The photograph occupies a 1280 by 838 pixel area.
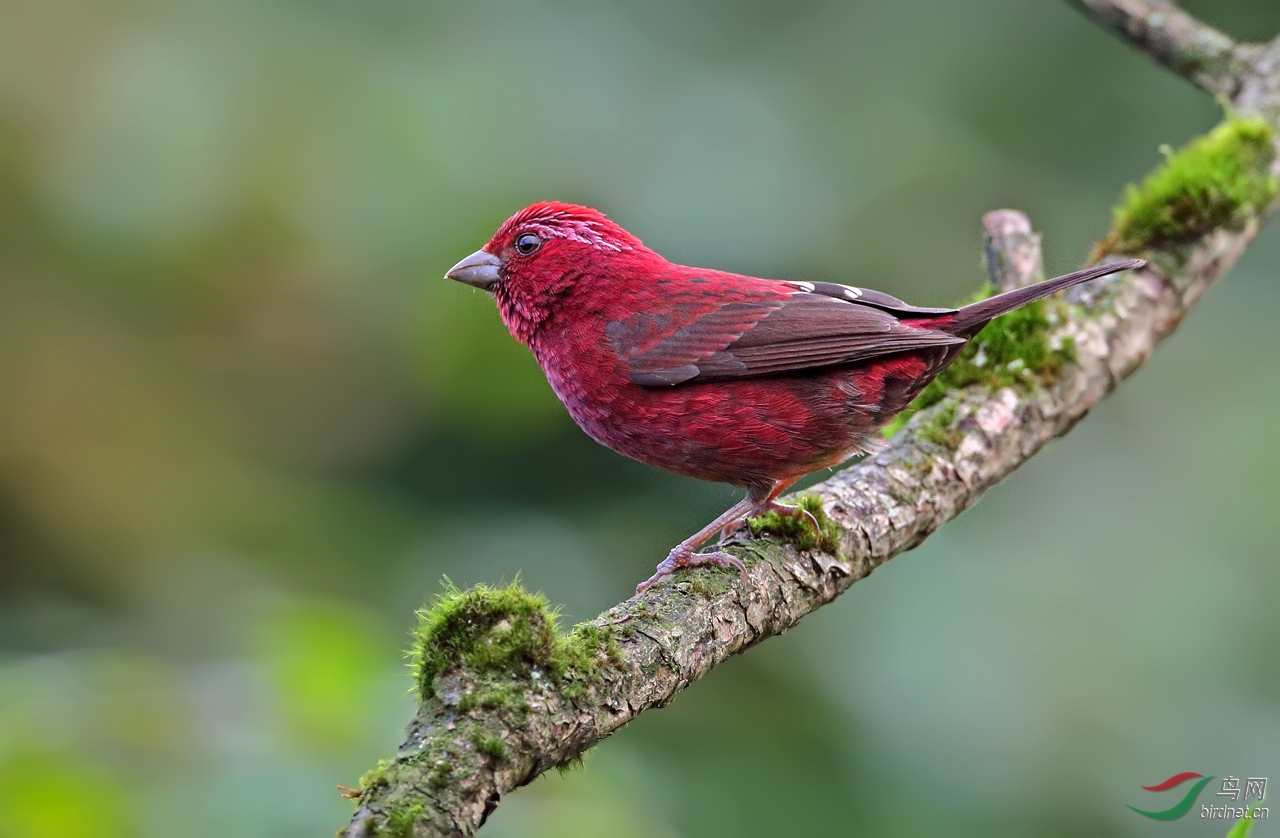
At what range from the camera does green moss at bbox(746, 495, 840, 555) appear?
348 centimetres

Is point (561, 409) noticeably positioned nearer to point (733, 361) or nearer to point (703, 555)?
point (733, 361)

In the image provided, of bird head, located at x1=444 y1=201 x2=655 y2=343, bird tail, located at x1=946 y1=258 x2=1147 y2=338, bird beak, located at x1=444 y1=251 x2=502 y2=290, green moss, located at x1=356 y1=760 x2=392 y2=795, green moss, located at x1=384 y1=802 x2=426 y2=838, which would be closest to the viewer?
green moss, located at x1=384 y1=802 x2=426 y2=838

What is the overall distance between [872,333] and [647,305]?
0.74 meters

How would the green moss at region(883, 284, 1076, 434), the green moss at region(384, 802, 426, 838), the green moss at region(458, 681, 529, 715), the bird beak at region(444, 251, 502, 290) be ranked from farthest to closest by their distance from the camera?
the green moss at region(883, 284, 1076, 434)
the bird beak at region(444, 251, 502, 290)
the green moss at region(458, 681, 529, 715)
the green moss at region(384, 802, 426, 838)

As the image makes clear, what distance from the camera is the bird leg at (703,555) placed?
332cm

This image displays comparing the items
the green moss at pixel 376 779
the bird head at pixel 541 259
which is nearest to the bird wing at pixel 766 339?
the bird head at pixel 541 259

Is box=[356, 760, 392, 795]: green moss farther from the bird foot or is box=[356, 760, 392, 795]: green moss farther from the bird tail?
the bird tail

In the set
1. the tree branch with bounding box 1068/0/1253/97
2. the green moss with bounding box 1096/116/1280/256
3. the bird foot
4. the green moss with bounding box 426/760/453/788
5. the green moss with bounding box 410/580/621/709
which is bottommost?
the green moss with bounding box 426/760/453/788

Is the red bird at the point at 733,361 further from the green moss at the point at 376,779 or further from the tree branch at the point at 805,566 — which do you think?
the green moss at the point at 376,779

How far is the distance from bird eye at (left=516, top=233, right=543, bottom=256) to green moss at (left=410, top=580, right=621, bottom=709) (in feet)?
5.84

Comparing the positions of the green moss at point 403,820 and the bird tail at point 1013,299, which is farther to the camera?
the bird tail at point 1013,299

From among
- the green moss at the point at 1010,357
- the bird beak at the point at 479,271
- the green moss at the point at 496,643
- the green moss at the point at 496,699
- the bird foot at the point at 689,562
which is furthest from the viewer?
the green moss at the point at 1010,357

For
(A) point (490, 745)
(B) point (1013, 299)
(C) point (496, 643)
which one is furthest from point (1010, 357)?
(A) point (490, 745)

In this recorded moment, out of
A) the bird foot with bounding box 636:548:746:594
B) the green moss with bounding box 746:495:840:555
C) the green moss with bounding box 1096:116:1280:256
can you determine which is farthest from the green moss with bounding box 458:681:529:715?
the green moss with bounding box 1096:116:1280:256
